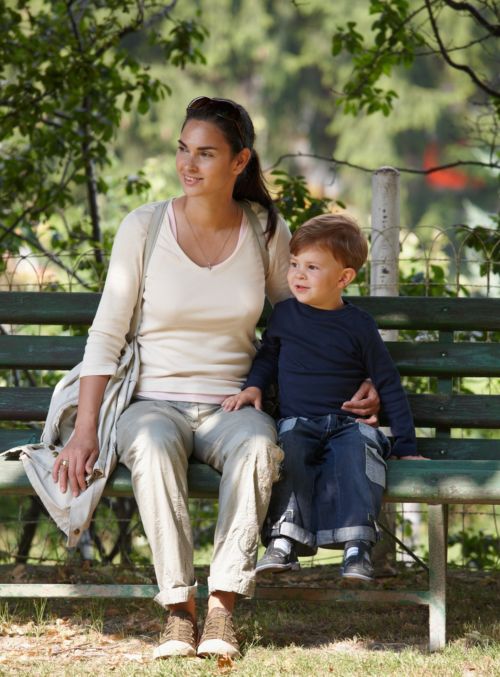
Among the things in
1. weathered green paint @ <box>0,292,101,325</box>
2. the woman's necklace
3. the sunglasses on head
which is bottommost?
weathered green paint @ <box>0,292,101,325</box>

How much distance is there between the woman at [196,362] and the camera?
3.22m

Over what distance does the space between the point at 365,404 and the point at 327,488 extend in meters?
0.33

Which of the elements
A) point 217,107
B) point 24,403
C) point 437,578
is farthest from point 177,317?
point 437,578

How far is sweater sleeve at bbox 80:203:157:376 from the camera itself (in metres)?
3.52

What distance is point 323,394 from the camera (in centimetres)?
357

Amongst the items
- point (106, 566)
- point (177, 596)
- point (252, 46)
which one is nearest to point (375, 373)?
point (177, 596)

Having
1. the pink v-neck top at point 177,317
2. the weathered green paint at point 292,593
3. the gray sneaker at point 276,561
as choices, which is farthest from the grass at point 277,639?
the pink v-neck top at point 177,317

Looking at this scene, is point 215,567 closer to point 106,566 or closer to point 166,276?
point 166,276

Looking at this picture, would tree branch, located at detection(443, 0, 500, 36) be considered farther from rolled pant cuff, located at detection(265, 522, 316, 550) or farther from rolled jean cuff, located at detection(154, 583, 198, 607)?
rolled jean cuff, located at detection(154, 583, 198, 607)

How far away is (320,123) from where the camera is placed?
41.2m

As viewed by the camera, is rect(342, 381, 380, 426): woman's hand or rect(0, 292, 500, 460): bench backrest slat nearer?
rect(342, 381, 380, 426): woman's hand

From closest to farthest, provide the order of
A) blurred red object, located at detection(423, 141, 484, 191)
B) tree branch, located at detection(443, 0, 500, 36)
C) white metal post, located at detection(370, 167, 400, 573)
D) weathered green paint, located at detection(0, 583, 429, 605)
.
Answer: weathered green paint, located at detection(0, 583, 429, 605)
white metal post, located at detection(370, 167, 400, 573)
tree branch, located at detection(443, 0, 500, 36)
blurred red object, located at detection(423, 141, 484, 191)

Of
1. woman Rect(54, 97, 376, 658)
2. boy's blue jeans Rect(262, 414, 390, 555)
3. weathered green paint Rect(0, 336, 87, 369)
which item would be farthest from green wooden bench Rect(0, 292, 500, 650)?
boy's blue jeans Rect(262, 414, 390, 555)

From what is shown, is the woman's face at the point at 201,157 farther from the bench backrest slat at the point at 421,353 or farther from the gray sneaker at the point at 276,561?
the gray sneaker at the point at 276,561
